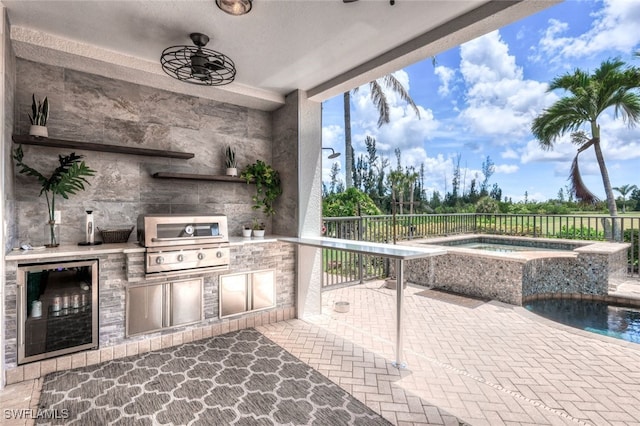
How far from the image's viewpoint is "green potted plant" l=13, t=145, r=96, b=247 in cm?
260

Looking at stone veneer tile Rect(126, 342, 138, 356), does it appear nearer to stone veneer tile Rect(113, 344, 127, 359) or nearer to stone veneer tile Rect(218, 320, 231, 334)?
stone veneer tile Rect(113, 344, 127, 359)

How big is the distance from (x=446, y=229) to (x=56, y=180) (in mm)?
7168

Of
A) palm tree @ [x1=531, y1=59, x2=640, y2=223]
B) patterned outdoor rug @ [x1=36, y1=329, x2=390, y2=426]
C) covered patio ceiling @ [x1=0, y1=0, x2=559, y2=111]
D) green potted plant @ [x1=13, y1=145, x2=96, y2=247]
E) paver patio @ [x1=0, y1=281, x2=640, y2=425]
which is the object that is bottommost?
patterned outdoor rug @ [x1=36, y1=329, x2=390, y2=426]

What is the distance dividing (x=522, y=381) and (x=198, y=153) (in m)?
3.84

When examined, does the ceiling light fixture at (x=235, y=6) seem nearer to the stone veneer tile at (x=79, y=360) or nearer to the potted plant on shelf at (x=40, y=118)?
the potted plant on shelf at (x=40, y=118)

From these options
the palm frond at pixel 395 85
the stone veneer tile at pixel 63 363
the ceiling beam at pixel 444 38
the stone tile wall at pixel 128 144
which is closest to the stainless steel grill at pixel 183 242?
the stone tile wall at pixel 128 144

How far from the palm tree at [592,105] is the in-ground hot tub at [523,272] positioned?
10.2 feet

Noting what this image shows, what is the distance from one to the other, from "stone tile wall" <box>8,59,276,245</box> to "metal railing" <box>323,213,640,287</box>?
1847 mm

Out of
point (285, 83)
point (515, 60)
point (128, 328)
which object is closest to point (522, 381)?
A: point (128, 328)

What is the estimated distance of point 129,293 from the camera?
2725mm

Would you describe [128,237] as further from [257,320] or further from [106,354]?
[257,320]

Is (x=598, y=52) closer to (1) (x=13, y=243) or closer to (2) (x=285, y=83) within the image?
(2) (x=285, y=83)

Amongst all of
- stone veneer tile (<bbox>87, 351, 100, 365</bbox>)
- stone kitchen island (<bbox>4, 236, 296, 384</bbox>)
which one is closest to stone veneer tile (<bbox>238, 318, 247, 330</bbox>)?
stone kitchen island (<bbox>4, 236, 296, 384</bbox>)
